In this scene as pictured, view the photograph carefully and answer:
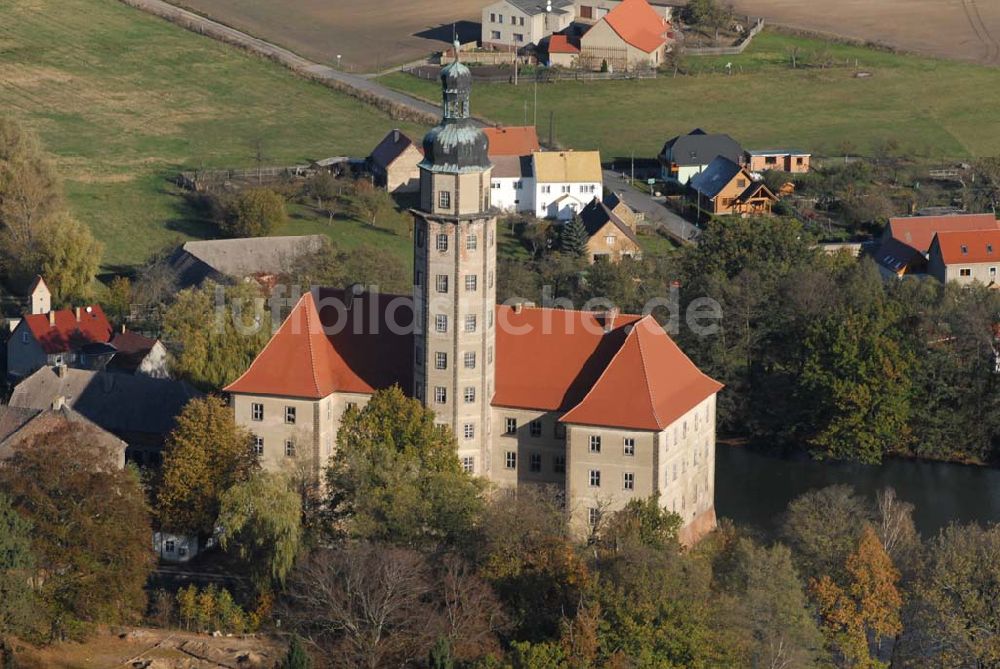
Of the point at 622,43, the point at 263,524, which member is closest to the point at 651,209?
the point at 622,43

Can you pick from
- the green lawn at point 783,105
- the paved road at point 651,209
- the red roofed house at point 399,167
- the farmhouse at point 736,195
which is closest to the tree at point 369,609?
the paved road at point 651,209

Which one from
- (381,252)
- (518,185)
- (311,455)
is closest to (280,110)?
(518,185)

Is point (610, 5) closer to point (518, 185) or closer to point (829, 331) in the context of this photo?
point (518, 185)

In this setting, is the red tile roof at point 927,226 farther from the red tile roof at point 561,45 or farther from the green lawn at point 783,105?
the red tile roof at point 561,45

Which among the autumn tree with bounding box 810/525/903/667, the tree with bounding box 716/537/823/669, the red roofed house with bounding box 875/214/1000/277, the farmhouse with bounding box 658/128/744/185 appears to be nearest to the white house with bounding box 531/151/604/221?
the farmhouse with bounding box 658/128/744/185

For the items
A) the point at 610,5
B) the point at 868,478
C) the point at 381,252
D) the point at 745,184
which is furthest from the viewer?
the point at 610,5

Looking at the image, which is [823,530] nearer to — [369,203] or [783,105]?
[369,203]
